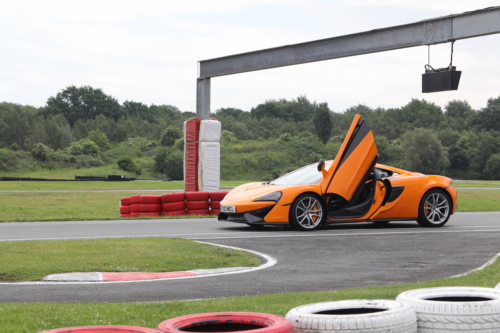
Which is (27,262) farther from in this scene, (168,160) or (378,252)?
(168,160)

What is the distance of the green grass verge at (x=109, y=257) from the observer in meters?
7.95

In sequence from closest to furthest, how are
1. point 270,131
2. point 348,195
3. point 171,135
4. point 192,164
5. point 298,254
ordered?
point 298,254
point 348,195
point 192,164
point 171,135
point 270,131

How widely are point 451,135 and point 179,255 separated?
8529 centimetres

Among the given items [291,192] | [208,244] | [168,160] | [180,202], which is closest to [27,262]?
[208,244]

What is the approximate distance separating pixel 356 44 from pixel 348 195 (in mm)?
6528

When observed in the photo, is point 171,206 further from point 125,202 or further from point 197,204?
point 125,202

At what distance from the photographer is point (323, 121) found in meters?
81.3

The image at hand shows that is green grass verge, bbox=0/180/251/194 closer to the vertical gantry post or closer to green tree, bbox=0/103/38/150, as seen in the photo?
the vertical gantry post

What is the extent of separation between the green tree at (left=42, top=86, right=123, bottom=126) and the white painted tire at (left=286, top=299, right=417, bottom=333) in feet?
352

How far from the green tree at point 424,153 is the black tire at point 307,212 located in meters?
65.4

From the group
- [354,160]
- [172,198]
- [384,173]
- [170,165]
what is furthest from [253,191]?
[170,165]

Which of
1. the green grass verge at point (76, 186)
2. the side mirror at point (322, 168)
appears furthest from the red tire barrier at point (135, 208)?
the green grass verge at point (76, 186)

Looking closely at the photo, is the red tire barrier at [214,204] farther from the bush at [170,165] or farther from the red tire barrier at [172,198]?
the bush at [170,165]

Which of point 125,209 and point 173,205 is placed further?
point 125,209
